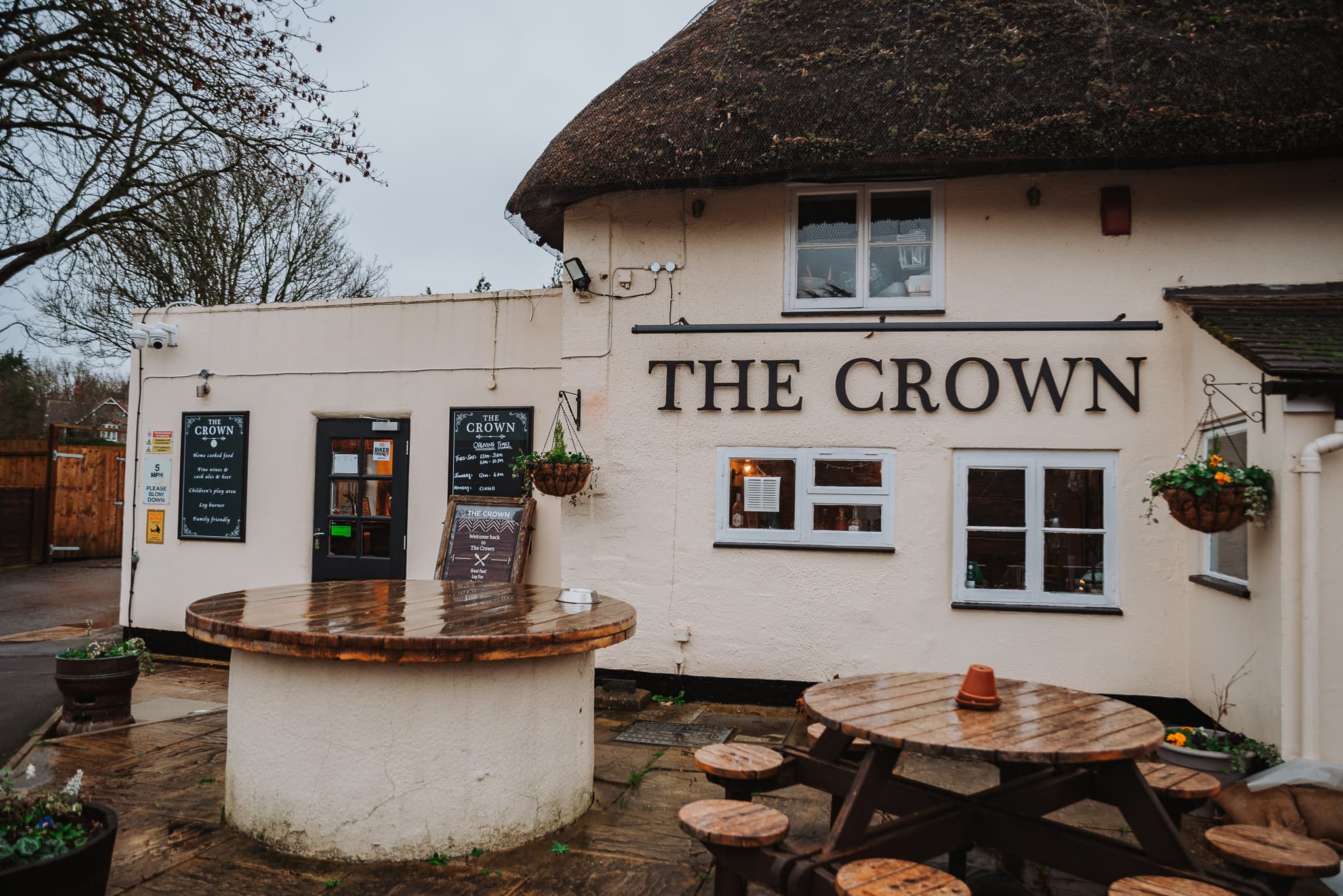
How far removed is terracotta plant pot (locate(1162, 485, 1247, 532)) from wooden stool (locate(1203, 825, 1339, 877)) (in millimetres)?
2194

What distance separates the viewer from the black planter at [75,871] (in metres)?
2.54

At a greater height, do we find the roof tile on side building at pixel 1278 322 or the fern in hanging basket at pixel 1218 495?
the roof tile on side building at pixel 1278 322

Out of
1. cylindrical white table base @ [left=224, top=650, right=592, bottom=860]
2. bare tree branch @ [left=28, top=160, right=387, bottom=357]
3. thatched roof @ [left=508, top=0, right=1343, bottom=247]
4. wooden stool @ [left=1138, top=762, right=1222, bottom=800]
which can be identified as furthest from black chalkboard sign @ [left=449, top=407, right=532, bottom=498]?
bare tree branch @ [left=28, top=160, right=387, bottom=357]

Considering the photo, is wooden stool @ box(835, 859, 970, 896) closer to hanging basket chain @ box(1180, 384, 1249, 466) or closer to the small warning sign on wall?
hanging basket chain @ box(1180, 384, 1249, 466)

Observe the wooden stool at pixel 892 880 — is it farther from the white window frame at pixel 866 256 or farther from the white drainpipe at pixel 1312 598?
the white window frame at pixel 866 256

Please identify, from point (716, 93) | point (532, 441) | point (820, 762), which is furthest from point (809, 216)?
point (820, 762)

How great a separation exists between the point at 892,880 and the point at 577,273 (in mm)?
5313

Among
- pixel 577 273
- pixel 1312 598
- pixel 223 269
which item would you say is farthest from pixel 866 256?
pixel 223 269

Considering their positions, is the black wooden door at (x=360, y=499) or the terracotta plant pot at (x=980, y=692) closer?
the terracotta plant pot at (x=980, y=692)

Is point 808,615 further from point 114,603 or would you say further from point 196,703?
point 114,603

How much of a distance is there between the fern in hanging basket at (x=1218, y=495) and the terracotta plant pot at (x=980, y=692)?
2385mm

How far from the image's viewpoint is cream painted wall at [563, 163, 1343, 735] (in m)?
6.12

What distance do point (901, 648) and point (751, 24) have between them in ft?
17.2

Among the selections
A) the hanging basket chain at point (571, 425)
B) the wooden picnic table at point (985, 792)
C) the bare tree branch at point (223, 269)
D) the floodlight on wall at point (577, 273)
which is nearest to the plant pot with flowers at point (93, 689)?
the hanging basket chain at point (571, 425)
